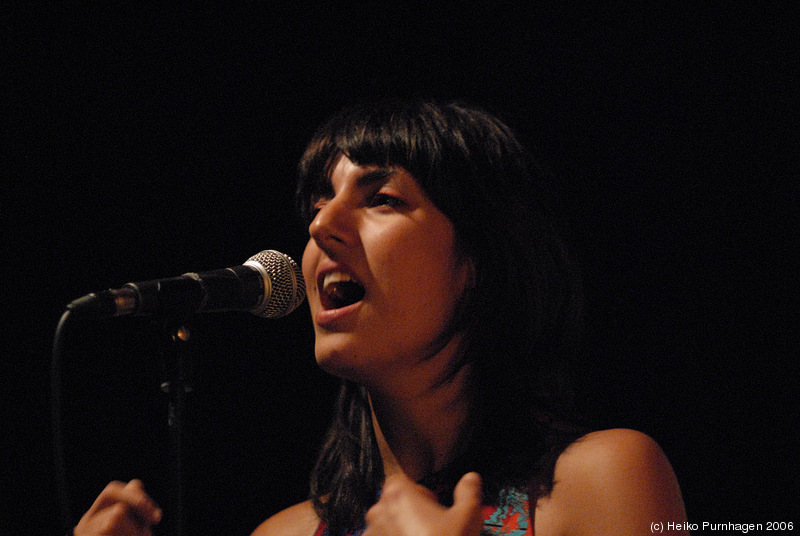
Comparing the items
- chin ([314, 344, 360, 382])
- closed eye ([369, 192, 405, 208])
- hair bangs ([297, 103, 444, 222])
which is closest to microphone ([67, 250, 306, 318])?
chin ([314, 344, 360, 382])

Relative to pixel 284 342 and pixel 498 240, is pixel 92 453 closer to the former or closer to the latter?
pixel 284 342

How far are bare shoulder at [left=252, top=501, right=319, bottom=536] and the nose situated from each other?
2.78 feet

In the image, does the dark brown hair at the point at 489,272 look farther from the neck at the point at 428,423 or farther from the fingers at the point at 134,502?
the fingers at the point at 134,502

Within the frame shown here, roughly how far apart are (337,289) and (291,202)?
43.4 inches

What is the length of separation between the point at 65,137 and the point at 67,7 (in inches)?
18.1

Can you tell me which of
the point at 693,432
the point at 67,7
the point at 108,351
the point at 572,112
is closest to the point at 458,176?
the point at 572,112

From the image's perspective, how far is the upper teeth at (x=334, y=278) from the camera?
1768 millimetres

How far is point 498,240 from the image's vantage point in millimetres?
1889

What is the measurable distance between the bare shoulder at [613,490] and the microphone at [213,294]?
2.46 feet

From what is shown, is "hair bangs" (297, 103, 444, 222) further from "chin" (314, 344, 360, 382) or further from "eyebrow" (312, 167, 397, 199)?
"chin" (314, 344, 360, 382)

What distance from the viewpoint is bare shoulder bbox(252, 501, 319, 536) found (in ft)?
6.88

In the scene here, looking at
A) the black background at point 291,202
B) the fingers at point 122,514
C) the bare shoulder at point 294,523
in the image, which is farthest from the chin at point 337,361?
the black background at point 291,202

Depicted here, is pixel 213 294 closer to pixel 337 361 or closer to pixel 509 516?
pixel 337 361

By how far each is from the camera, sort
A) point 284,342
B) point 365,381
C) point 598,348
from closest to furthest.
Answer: point 365,381
point 598,348
point 284,342
